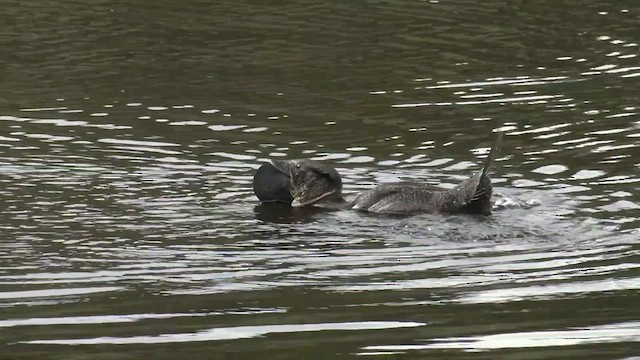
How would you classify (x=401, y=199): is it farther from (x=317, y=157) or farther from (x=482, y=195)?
(x=317, y=157)

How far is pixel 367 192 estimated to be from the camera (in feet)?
35.4

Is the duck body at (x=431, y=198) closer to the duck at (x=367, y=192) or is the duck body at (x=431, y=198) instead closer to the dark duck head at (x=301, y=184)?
the duck at (x=367, y=192)

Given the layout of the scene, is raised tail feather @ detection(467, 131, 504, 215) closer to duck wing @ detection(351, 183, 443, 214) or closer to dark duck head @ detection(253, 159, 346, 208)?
duck wing @ detection(351, 183, 443, 214)

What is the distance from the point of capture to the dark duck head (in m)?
Answer: 11.2

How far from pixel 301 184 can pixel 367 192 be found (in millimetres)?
735

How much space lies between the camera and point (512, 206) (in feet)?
34.6

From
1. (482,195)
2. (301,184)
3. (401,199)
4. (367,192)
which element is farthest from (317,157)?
(482,195)

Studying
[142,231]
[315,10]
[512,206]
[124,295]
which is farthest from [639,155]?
[315,10]

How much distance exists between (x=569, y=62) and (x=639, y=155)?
4.68 meters

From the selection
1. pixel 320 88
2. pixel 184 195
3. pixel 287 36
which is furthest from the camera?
pixel 287 36

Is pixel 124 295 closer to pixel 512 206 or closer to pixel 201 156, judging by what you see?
pixel 512 206

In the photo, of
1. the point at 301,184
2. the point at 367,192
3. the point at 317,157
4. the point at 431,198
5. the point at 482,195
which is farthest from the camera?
the point at 317,157

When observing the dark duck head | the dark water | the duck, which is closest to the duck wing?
the duck

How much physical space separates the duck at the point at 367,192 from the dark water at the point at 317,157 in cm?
18
